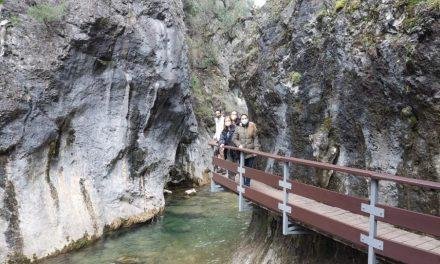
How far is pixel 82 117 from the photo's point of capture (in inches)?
644

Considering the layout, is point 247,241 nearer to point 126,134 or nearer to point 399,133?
point 399,133

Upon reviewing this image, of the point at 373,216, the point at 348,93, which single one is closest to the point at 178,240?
the point at 348,93

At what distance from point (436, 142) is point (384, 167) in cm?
126

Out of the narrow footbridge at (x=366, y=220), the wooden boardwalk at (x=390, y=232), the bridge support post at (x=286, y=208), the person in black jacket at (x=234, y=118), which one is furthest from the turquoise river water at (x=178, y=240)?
the wooden boardwalk at (x=390, y=232)

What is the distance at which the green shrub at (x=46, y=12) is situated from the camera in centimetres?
1517

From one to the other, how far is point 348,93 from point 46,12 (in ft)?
38.6

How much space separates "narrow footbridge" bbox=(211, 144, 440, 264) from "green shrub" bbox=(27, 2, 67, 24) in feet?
34.2

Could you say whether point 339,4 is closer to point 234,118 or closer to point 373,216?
point 234,118

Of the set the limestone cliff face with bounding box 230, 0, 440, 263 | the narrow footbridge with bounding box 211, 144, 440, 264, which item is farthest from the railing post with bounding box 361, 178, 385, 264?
the limestone cliff face with bounding box 230, 0, 440, 263

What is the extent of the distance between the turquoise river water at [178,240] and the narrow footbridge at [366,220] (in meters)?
5.03

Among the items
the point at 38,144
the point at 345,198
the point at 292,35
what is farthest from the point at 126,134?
the point at 345,198

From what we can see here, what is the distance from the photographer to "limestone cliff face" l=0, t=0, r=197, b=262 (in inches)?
545

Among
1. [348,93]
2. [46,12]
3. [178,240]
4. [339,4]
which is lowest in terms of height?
[178,240]

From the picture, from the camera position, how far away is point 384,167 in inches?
322
